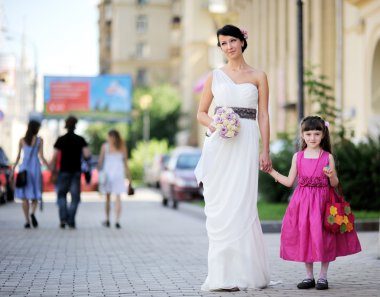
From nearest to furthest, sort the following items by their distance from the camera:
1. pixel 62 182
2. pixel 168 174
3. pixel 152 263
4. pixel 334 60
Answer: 1. pixel 152 263
2. pixel 62 182
3. pixel 168 174
4. pixel 334 60

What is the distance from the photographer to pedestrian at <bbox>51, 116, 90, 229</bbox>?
63.2ft

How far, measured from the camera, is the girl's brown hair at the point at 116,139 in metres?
20.1

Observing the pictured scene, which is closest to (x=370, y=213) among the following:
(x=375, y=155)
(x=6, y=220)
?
(x=375, y=155)

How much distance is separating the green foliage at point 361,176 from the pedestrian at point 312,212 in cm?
1107

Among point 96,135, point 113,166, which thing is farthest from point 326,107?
point 96,135

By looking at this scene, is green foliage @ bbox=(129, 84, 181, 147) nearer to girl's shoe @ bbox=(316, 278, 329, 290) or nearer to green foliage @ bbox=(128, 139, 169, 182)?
green foliage @ bbox=(128, 139, 169, 182)

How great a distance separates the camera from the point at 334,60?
3462 cm

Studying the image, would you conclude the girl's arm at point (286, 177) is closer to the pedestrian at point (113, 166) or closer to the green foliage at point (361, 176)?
the pedestrian at point (113, 166)

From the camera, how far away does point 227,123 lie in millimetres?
9164

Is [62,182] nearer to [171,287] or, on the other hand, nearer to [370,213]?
[370,213]

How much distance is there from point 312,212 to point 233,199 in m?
0.71

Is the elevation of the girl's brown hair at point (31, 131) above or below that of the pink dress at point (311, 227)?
above

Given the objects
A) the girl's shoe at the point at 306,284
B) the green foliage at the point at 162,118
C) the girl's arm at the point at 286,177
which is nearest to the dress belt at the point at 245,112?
the girl's arm at the point at 286,177

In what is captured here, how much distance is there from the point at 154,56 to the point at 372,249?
318ft
